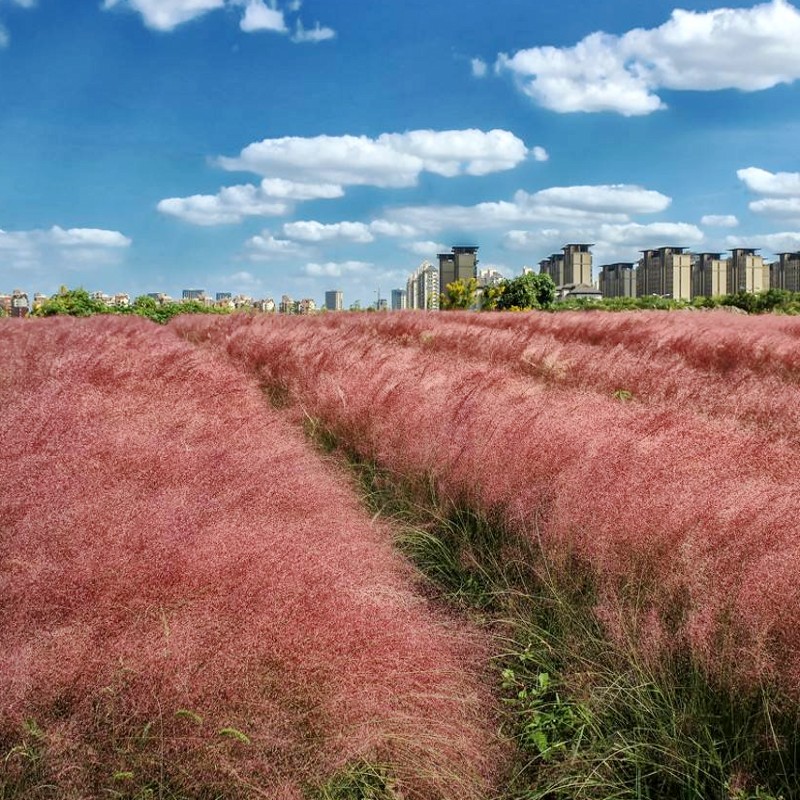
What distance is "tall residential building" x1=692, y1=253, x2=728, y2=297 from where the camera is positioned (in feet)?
303

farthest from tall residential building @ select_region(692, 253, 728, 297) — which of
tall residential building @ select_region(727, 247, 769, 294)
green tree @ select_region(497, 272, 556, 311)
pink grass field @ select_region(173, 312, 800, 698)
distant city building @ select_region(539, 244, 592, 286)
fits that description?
pink grass field @ select_region(173, 312, 800, 698)

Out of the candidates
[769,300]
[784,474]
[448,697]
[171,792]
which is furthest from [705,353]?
[769,300]

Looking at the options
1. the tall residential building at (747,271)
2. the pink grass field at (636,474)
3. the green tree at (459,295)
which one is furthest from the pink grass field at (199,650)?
the tall residential building at (747,271)

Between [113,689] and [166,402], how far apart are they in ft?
5.86

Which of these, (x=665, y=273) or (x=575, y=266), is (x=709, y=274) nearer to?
(x=665, y=273)

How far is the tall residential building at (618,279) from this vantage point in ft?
314

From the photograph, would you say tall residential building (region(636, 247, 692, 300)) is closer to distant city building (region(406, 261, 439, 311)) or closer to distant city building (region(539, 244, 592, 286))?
distant city building (region(539, 244, 592, 286))

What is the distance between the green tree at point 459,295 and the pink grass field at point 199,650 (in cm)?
2480

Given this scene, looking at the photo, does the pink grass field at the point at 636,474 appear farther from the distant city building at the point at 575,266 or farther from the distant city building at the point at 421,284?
the distant city building at the point at 575,266

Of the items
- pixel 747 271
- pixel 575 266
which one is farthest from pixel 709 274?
pixel 575 266

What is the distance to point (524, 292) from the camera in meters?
27.3

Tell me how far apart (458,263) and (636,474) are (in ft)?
166

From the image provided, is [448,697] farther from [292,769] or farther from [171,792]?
[171,792]

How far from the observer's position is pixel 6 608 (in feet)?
5.54
